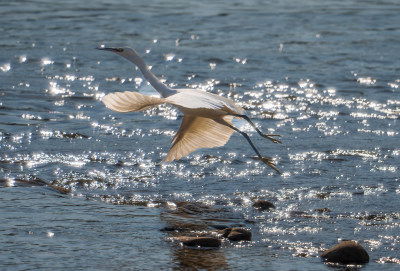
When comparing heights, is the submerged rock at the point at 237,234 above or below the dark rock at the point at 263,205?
below

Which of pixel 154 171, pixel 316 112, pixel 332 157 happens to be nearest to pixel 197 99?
pixel 154 171

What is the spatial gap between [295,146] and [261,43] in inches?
248

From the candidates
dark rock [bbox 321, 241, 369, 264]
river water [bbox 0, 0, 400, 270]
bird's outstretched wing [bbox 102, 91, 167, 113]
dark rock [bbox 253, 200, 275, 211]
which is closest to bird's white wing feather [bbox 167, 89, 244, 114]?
Answer: bird's outstretched wing [bbox 102, 91, 167, 113]

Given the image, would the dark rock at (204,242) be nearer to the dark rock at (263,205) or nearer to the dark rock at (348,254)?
the dark rock at (348,254)

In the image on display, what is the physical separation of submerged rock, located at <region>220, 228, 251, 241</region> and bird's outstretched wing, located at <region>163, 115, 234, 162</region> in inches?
58.5

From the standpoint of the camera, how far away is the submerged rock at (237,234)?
18.8ft

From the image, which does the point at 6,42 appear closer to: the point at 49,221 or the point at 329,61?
the point at 329,61

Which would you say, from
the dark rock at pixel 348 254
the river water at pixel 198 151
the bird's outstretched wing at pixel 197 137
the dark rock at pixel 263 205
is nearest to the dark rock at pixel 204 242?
the river water at pixel 198 151

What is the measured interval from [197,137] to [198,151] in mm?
1384

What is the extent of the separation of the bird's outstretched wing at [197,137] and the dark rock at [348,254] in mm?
2117

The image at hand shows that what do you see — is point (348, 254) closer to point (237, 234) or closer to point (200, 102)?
point (237, 234)

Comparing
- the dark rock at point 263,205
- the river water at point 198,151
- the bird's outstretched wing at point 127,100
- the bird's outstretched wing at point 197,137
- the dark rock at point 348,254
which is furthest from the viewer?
the bird's outstretched wing at point 197,137

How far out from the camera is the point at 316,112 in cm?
1026

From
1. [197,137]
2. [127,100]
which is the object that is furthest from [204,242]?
[197,137]
